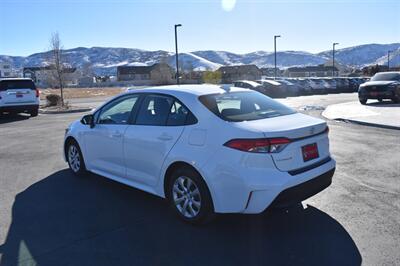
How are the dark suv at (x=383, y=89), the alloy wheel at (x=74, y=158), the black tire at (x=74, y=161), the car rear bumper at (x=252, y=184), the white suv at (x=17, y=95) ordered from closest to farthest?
the car rear bumper at (x=252, y=184) → the black tire at (x=74, y=161) → the alloy wheel at (x=74, y=158) → the white suv at (x=17, y=95) → the dark suv at (x=383, y=89)

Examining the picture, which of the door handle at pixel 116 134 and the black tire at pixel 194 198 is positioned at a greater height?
the door handle at pixel 116 134

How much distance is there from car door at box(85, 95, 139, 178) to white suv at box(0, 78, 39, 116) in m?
12.6

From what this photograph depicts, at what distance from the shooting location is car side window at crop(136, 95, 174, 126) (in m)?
4.80

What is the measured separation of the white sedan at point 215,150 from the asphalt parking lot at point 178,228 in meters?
0.35

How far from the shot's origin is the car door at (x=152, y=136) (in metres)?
4.57

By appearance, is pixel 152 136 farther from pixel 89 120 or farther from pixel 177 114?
pixel 89 120

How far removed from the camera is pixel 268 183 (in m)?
3.83

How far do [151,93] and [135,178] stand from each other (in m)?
1.16

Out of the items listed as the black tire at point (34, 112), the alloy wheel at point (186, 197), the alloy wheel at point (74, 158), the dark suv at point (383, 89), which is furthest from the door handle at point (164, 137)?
the dark suv at point (383, 89)

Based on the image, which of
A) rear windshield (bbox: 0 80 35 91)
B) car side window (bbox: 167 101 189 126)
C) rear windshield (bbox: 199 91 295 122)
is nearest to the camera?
rear windshield (bbox: 199 91 295 122)

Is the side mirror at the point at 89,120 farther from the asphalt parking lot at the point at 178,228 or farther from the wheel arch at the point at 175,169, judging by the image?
the wheel arch at the point at 175,169

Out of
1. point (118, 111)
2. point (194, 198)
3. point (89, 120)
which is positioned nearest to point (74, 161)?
point (89, 120)

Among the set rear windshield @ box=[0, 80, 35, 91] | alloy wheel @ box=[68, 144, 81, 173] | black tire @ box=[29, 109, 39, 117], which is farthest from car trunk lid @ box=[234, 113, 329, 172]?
black tire @ box=[29, 109, 39, 117]

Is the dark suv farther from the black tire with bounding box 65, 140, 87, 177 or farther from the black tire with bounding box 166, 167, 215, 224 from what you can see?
the black tire with bounding box 166, 167, 215, 224
